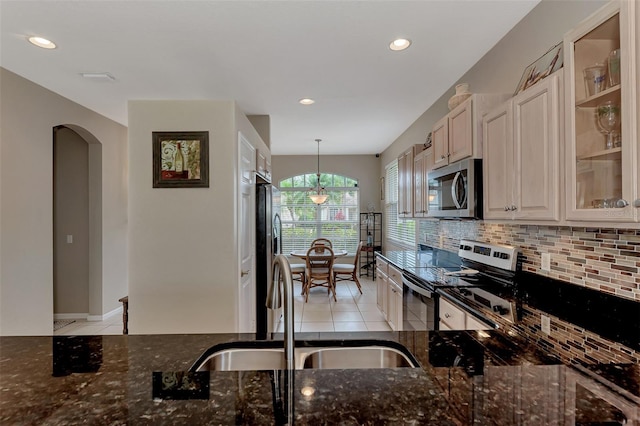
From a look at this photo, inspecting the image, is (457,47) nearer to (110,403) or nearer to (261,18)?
(261,18)

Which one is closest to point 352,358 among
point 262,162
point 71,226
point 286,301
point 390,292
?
point 286,301

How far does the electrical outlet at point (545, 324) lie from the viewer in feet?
4.86

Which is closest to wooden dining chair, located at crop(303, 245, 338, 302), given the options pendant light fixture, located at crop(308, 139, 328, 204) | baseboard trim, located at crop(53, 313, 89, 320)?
pendant light fixture, located at crop(308, 139, 328, 204)

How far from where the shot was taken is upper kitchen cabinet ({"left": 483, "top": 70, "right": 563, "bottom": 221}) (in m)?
1.46

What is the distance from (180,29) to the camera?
7.48 feet

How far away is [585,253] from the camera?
5.29 ft

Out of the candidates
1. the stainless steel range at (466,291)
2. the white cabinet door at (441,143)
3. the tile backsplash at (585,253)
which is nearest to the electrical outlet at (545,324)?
the stainless steel range at (466,291)

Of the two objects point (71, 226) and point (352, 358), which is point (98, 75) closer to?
point (71, 226)

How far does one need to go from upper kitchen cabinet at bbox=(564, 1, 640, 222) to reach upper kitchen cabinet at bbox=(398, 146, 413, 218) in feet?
8.13

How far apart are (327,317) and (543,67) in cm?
354

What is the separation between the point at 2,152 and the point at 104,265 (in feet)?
6.11

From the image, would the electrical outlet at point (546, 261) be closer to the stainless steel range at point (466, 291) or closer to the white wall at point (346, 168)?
the stainless steel range at point (466, 291)

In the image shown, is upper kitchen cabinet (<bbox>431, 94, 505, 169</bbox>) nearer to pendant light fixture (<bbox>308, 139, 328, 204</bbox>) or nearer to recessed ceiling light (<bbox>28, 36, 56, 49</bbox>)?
recessed ceiling light (<bbox>28, 36, 56, 49</bbox>)

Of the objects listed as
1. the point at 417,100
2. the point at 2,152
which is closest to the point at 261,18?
the point at 417,100
